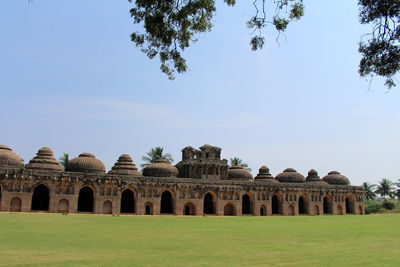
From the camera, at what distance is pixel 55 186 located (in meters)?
44.5

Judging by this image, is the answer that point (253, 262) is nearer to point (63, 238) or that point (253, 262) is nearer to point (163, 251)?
point (163, 251)

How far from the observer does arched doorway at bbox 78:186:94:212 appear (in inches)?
1938

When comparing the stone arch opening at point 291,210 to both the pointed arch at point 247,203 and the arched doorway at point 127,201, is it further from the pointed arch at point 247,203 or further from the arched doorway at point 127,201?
the arched doorway at point 127,201

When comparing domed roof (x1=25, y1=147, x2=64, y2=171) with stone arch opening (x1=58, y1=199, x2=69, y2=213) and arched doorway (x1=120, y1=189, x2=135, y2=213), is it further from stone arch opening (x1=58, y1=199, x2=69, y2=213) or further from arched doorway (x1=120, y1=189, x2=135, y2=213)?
arched doorway (x1=120, y1=189, x2=135, y2=213)

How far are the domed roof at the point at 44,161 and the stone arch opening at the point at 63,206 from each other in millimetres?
4876

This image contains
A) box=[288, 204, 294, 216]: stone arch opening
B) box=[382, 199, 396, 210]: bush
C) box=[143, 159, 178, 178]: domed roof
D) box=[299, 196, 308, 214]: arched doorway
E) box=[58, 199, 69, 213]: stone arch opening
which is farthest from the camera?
box=[382, 199, 396, 210]: bush

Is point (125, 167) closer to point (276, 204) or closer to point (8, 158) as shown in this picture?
point (8, 158)

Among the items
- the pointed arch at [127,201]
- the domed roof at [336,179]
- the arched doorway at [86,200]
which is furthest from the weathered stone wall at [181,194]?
the domed roof at [336,179]

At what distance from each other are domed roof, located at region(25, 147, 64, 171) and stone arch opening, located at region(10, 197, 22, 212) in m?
4.98

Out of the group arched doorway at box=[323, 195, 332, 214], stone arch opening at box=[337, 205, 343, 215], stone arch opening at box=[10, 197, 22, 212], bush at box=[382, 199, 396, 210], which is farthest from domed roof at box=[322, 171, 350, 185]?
stone arch opening at box=[10, 197, 22, 212]

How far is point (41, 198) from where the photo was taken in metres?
47.0

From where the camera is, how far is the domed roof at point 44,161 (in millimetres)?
46472

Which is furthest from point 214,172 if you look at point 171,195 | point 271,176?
point 271,176

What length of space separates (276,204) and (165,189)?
70.3ft
